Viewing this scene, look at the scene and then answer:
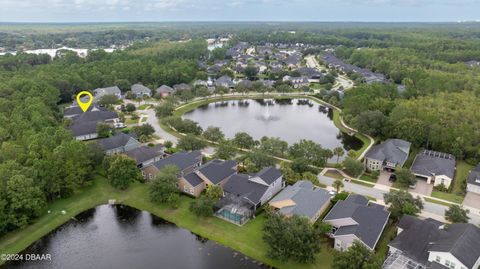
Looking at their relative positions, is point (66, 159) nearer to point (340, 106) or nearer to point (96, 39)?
point (340, 106)

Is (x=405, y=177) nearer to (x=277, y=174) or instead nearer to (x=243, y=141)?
(x=277, y=174)

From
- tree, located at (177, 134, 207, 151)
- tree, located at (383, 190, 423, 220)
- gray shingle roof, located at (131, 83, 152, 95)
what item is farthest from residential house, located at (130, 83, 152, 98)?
tree, located at (383, 190, 423, 220)

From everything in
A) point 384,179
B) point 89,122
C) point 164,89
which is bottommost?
point 384,179

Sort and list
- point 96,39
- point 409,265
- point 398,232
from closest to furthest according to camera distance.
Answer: point 409,265, point 398,232, point 96,39

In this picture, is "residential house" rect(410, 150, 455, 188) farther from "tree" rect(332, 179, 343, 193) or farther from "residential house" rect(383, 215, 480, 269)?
"residential house" rect(383, 215, 480, 269)

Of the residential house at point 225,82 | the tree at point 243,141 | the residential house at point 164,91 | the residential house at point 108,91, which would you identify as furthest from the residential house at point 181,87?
the tree at point 243,141

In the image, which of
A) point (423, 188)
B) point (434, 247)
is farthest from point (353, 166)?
point (434, 247)

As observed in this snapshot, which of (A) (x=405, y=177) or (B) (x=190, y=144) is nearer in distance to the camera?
(A) (x=405, y=177)

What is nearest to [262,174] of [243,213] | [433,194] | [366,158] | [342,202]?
[243,213]
